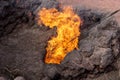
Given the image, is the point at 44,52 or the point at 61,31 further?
the point at 61,31

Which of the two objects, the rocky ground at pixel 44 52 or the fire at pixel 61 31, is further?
the fire at pixel 61 31

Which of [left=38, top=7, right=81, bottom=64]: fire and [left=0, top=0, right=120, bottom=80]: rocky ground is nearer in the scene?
[left=0, top=0, right=120, bottom=80]: rocky ground

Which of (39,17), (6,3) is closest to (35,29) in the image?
(39,17)

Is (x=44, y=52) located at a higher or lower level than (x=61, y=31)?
lower
